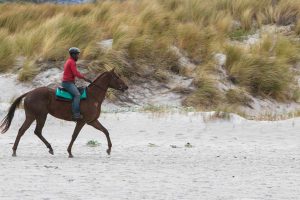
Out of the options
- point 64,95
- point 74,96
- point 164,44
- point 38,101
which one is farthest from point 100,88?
point 164,44

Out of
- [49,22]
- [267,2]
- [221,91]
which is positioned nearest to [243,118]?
[221,91]

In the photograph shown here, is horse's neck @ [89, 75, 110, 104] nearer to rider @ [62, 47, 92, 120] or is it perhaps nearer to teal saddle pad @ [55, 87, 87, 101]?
teal saddle pad @ [55, 87, 87, 101]

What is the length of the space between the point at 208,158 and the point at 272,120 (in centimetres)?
409

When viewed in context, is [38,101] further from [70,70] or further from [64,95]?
[70,70]

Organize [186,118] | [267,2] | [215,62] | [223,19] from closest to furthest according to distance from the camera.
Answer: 1. [186,118]
2. [215,62]
3. [223,19]
4. [267,2]

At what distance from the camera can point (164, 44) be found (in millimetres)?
20016

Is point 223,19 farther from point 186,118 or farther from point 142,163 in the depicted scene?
point 142,163

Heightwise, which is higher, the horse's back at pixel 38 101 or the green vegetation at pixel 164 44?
the horse's back at pixel 38 101

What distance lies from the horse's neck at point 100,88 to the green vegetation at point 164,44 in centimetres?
617

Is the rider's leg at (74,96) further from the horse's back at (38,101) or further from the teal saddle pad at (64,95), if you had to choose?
the horse's back at (38,101)

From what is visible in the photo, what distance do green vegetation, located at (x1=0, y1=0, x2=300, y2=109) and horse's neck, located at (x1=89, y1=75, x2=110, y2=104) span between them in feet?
20.2

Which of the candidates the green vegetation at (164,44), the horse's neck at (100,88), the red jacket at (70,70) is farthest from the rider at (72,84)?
the green vegetation at (164,44)

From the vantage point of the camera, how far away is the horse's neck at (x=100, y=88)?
38.8ft

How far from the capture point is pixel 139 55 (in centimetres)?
1970
